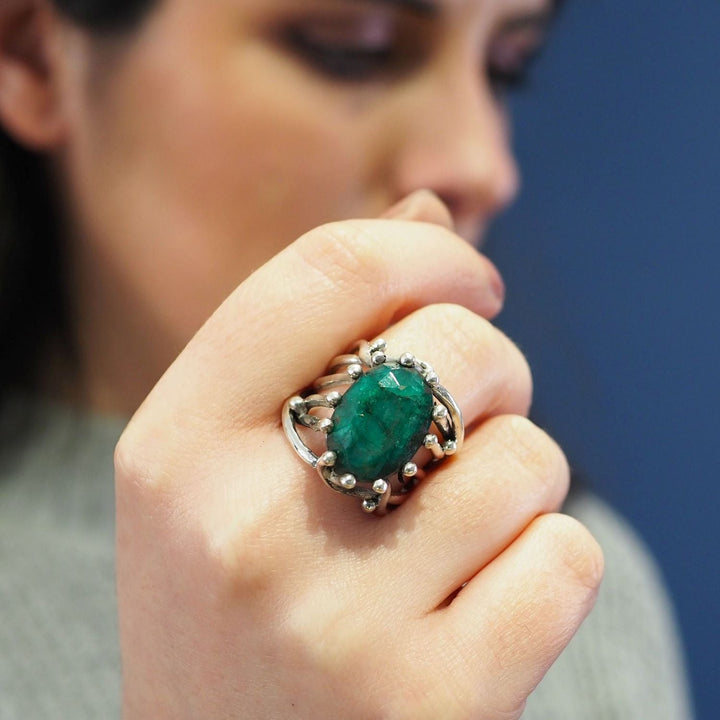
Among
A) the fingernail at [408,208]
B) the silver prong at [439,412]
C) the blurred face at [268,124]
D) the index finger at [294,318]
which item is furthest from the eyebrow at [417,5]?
the silver prong at [439,412]

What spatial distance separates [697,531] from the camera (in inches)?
60.4

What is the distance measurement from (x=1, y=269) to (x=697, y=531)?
4.33ft

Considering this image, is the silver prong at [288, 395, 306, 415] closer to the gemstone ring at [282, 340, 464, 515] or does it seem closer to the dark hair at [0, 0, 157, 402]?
the gemstone ring at [282, 340, 464, 515]

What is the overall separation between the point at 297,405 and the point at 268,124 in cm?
47

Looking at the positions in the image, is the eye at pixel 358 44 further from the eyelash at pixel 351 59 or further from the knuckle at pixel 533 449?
the knuckle at pixel 533 449

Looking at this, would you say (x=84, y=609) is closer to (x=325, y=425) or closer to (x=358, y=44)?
(x=325, y=425)

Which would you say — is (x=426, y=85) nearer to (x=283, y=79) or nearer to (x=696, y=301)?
(x=283, y=79)

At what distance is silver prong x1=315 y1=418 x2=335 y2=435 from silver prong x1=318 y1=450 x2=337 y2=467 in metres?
0.01

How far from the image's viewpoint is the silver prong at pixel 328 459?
42 cm

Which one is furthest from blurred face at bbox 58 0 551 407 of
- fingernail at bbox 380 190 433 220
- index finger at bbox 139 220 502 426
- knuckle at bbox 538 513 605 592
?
knuckle at bbox 538 513 605 592

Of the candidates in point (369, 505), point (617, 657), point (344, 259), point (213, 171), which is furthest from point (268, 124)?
point (617, 657)

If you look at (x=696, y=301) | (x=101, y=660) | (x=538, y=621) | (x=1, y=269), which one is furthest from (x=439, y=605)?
(x=696, y=301)

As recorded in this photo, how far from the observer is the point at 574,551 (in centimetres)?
46

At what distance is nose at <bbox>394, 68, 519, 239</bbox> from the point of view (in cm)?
86
